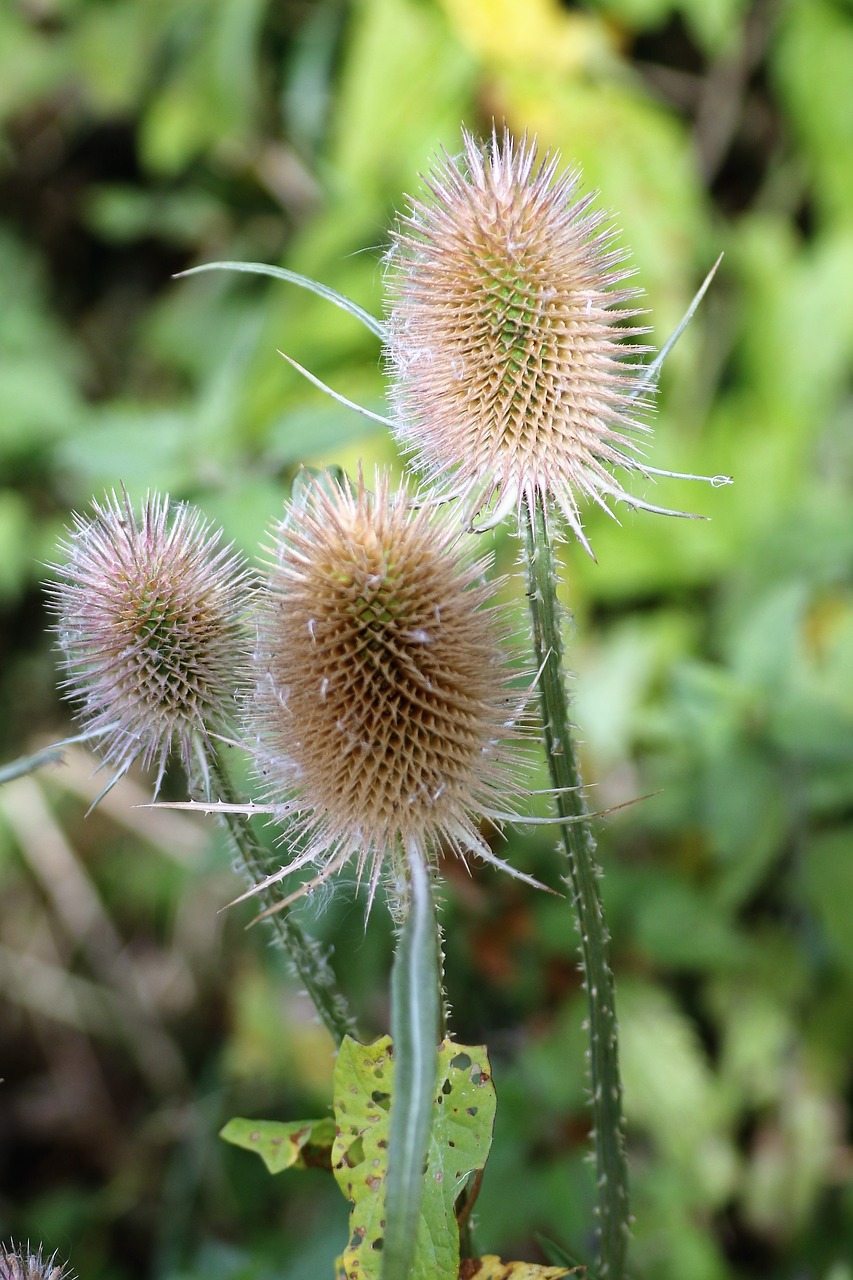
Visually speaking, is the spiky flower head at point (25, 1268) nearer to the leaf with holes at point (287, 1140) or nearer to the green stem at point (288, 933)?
the leaf with holes at point (287, 1140)

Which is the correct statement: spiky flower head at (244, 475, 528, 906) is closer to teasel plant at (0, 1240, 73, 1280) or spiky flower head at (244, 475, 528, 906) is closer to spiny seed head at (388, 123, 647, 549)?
spiny seed head at (388, 123, 647, 549)

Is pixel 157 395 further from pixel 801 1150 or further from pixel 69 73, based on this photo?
pixel 801 1150

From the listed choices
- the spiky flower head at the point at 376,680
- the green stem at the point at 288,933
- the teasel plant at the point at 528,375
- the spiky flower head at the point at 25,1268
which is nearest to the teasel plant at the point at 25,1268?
the spiky flower head at the point at 25,1268

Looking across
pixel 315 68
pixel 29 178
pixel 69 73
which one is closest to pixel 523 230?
pixel 315 68

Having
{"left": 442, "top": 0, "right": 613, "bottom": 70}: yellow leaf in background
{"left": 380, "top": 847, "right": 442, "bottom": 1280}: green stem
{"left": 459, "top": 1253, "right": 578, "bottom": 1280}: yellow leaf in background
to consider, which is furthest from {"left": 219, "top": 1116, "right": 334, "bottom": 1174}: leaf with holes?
{"left": 442, "top": 0, "right": 613, "bottom": 70}: yellow leaf in background

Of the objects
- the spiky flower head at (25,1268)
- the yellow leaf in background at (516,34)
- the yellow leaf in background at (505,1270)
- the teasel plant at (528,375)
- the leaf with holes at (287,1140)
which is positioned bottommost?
the yellow leaf in background at (505,1270)

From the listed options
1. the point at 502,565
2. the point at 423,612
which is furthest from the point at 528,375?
the point at 502,565
